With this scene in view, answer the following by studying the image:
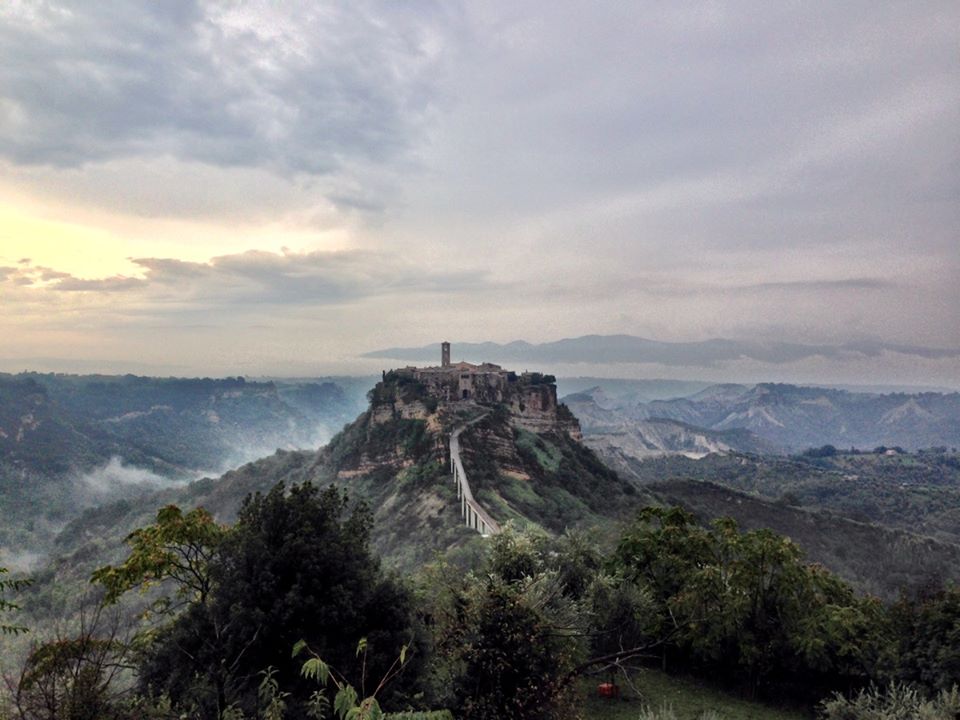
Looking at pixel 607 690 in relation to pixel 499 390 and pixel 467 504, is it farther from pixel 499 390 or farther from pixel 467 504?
pixel 499 390

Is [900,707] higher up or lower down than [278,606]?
lower down

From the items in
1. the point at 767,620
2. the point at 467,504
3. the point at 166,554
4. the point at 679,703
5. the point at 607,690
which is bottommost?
the point at 467,504

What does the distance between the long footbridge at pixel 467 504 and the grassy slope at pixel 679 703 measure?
2396 cm

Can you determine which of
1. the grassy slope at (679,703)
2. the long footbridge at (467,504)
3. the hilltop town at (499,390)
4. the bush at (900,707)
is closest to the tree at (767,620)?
the grassy slope at (679,703)

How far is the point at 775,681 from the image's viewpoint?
19141 millimetres

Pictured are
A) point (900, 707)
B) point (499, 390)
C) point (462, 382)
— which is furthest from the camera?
point (499, 390)

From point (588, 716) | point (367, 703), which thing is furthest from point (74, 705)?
point (588, 716)

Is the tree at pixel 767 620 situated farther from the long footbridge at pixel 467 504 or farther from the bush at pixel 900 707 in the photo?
the long footbridge at pixel 467 504

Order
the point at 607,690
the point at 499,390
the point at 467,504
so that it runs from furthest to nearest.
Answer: the point at 499,390 < the point at 467,504 < the point at 607,690

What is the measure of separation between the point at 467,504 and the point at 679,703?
39.1 meters

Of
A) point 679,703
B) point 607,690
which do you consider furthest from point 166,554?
point 679,703

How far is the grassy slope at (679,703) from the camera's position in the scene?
55.0ft

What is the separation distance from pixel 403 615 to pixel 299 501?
3.90 metres

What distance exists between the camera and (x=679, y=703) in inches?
699
